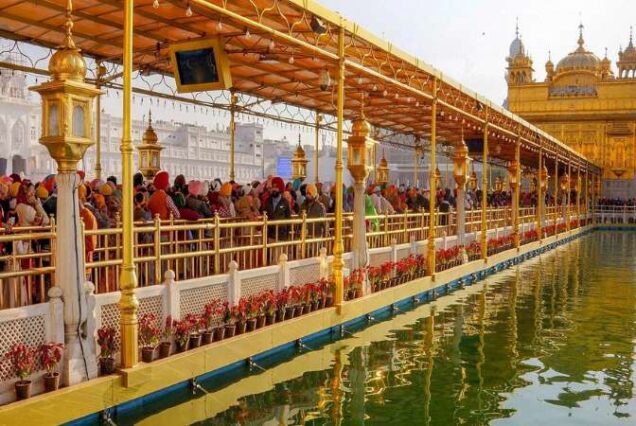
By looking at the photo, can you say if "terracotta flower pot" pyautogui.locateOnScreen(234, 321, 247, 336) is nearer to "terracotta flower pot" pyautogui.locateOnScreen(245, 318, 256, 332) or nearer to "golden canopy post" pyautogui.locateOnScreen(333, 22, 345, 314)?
"terracotta flower pot" pyautogui.locateOnScreen(245, 318, 256, 332)

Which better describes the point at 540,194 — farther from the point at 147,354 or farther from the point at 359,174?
the point at 147,354

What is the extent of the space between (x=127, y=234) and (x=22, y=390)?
1579 millimetres

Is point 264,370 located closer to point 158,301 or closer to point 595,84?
point 158,301

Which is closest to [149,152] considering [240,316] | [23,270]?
[240,316]

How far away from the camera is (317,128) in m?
18.8

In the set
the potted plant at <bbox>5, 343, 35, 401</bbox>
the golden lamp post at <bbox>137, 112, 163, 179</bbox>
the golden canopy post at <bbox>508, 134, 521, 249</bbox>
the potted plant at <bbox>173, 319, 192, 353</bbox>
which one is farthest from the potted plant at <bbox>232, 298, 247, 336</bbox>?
the golden canopy post at <bbox>508, 134, 521, 249</bbox>

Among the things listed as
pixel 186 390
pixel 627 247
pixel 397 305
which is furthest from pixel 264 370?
pixel 627 247

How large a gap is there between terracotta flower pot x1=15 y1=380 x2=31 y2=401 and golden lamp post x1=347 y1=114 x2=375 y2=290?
6.50 meters

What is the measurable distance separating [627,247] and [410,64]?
66.1 ft

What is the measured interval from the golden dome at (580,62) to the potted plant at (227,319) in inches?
1962

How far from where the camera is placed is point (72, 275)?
585cm

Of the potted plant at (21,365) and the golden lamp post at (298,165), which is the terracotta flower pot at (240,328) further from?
the golden lamp post at (298,165)

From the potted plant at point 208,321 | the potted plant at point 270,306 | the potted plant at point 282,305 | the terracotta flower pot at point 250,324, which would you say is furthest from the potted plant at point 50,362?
the potted plant at point 282,305

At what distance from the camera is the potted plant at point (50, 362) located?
552 centimetres
